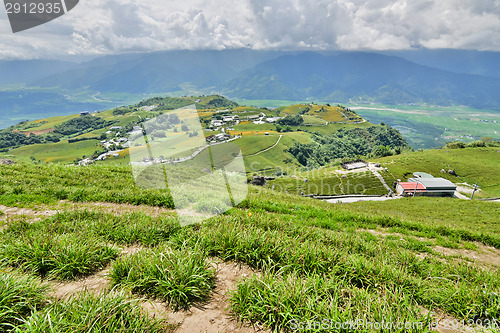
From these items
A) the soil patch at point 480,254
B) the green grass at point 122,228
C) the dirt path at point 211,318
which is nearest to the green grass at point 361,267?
the green grass at point 122,228

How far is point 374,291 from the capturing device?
13.5 ft

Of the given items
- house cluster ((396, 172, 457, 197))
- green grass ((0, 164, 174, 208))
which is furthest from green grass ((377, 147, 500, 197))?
green grass ((0, 164, 174, 208))

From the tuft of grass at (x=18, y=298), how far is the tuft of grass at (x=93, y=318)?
18 centimetres

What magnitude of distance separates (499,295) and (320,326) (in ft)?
11.6

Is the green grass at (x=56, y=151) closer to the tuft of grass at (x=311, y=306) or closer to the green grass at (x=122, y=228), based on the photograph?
the green grass at (x=122, y=228)

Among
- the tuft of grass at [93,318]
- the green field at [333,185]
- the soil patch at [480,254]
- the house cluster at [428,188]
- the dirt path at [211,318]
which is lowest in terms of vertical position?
the green field at [333,185]

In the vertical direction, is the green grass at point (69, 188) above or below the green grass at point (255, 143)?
above

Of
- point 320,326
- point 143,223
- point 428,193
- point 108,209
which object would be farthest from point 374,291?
point 428,193

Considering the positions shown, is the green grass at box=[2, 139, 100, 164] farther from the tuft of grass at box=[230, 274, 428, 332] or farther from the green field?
the tuft of grass at box=[230, 274, 428, 332]

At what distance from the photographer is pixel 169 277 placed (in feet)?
12.8

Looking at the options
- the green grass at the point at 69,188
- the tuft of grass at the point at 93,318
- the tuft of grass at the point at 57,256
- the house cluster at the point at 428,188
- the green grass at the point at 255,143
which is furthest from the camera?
the green grass at the point at 255,143

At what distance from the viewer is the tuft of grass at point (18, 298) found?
114 inches

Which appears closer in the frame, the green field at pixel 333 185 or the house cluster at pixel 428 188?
the house cluster at pixel 428 188

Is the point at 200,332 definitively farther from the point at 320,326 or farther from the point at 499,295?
the point at 499,295
